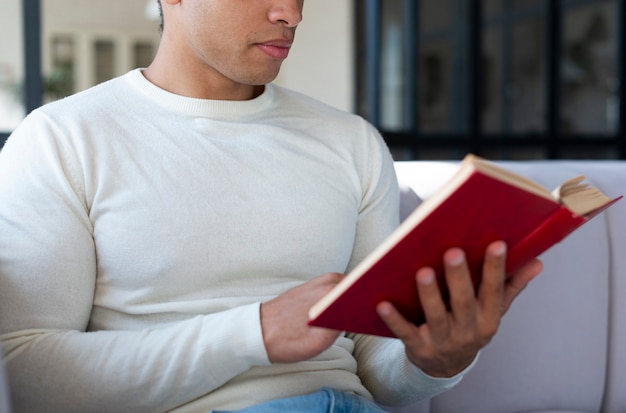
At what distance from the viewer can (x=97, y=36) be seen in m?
9.52

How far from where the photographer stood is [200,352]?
107 cm

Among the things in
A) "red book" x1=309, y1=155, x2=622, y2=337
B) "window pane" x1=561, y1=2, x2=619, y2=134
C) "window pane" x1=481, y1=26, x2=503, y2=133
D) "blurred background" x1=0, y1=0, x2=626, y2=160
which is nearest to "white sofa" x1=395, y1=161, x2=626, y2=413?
"red book" x1=309, y1=155, x2=622, y2=337

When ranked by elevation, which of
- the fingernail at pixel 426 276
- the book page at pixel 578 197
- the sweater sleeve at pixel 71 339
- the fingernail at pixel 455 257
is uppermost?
the book page at pixel 578 197

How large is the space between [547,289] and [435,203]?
940 mm

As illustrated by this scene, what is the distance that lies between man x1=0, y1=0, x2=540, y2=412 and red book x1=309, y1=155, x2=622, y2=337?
0.11ft

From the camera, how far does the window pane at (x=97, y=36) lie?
30.3ft

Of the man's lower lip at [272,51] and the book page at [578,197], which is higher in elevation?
the man's lower lip at [272,51]

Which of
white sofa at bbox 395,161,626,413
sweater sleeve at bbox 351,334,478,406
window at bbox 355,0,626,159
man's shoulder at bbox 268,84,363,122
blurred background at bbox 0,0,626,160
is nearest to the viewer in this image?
sweater sleeve at bbox 351,334,478,406

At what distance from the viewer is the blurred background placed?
4.97 m

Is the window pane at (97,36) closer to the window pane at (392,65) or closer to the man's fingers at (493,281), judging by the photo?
the window pane at (392,65)

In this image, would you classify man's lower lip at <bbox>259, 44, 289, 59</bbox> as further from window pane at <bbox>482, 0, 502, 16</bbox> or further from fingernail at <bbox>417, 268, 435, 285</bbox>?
window pane at <bbox>482, 0, 502, 16</bbox>

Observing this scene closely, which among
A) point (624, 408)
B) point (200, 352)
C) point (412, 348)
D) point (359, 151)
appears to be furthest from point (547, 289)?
point (200, 352)

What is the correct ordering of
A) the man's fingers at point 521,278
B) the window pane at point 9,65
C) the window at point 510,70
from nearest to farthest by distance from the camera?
the man's fingers at point 521,278 → the window at point 510,70 → the window pane at point 9,65

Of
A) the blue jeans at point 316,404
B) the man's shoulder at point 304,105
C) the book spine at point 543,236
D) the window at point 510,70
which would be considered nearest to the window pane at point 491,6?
A: the window at point 510,70
